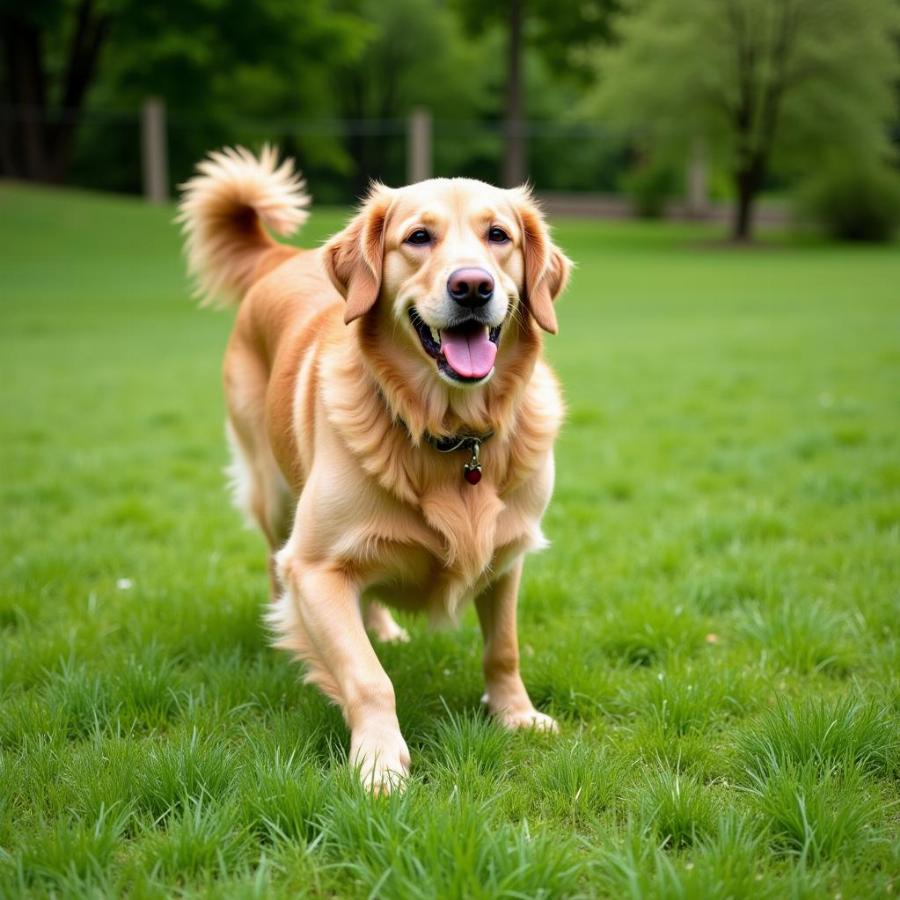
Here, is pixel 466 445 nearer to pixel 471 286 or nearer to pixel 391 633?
pixel 471 286

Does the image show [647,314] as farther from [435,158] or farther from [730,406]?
[435,158]

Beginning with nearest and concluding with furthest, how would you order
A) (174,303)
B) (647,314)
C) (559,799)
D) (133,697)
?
1. (559,799)
2. (133,697)
3. (647,314)
4. (174,303)

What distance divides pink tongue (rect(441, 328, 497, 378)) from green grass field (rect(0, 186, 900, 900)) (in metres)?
1.06

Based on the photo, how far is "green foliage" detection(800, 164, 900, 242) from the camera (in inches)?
1172

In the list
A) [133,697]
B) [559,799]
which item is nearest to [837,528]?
[559,799]

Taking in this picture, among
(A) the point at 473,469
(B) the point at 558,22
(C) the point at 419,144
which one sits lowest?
(A) the point at 473,469

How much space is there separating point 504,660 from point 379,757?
0.68m

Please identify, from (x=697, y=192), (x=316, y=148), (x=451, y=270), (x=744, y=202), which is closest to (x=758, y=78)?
(x=744, y=202)

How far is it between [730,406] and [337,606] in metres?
5.63

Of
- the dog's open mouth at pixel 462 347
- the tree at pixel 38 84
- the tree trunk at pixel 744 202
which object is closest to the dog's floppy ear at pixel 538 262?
the dog's open mouth at pixel 462 347

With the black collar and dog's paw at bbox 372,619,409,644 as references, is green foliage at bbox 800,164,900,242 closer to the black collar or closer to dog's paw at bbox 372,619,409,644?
dog's paw at bbox 372,619,409,644

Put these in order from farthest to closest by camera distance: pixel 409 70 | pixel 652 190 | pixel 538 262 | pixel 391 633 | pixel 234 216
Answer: pixel 409 70, pixel 652 190, pixel 234 216, pixel 391 633, pixel 538 262

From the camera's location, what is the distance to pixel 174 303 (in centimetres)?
1770

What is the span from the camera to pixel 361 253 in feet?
10.4
